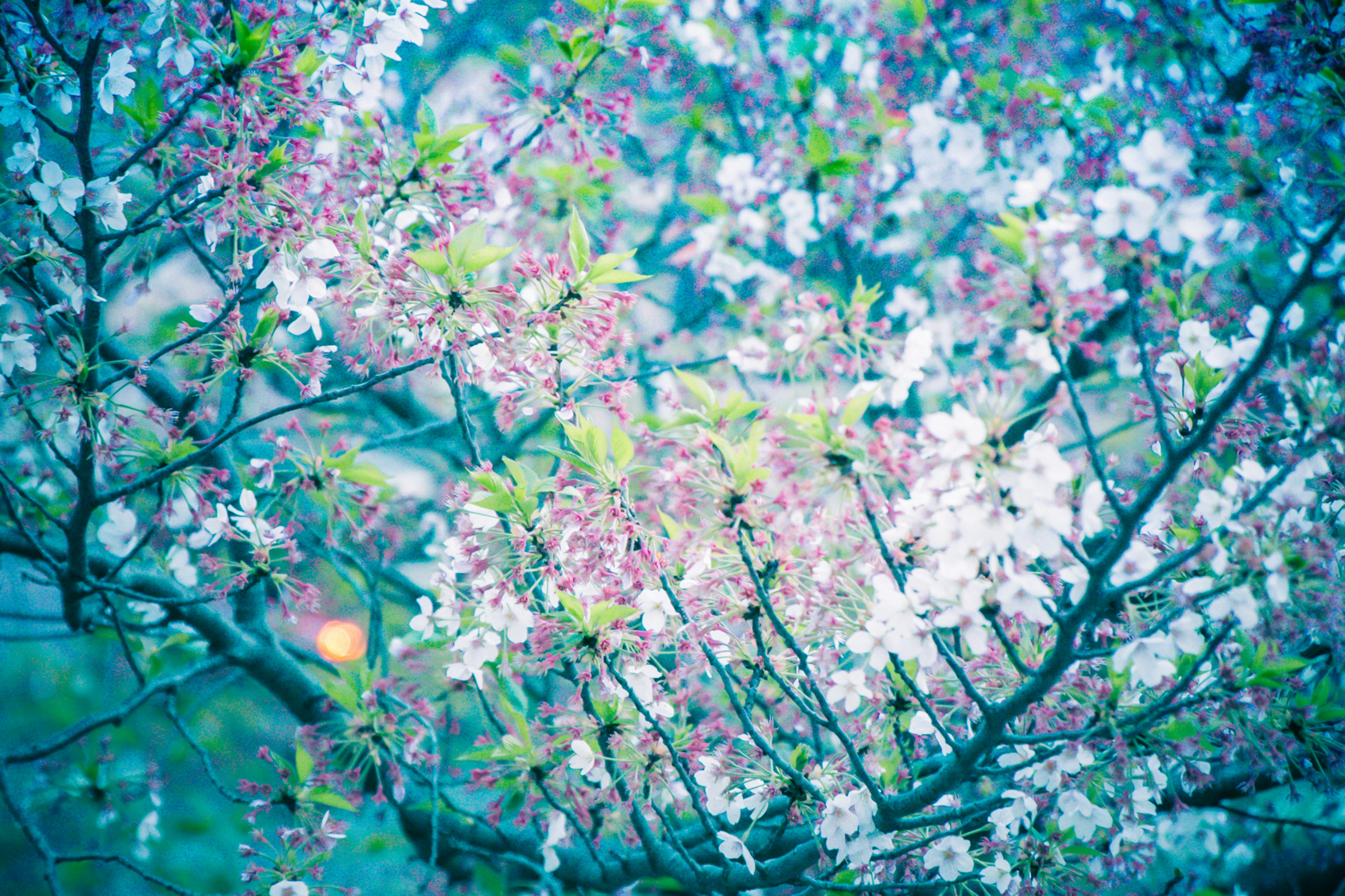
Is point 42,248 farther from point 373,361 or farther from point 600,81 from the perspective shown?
point 600,81

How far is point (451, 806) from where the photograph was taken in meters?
2.91

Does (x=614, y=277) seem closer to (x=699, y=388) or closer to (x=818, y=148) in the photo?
(x=699, y=388)

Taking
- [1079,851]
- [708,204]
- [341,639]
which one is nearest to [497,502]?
[1079,851]

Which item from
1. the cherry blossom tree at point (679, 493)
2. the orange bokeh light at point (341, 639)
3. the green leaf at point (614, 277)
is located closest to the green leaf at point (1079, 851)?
the cherry blossom tree at point (679, 493)

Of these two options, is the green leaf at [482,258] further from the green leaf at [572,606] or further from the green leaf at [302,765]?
→ the green leaf at [302,765]

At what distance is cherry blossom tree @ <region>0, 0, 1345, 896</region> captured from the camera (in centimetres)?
165

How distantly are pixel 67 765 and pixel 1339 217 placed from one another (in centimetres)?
657

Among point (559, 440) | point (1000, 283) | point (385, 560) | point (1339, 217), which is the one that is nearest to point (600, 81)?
point (559, 440)

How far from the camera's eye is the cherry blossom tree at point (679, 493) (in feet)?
5.42

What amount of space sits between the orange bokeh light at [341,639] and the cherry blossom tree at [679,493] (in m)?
6.71

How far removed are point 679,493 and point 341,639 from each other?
33.2 ft

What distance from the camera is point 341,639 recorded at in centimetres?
1045

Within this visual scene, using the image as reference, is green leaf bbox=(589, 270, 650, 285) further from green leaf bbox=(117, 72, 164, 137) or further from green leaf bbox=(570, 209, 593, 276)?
green leaf bbox=(117, 72, 164, 137)

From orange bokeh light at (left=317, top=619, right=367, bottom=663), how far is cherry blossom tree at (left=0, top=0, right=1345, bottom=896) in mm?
6710
